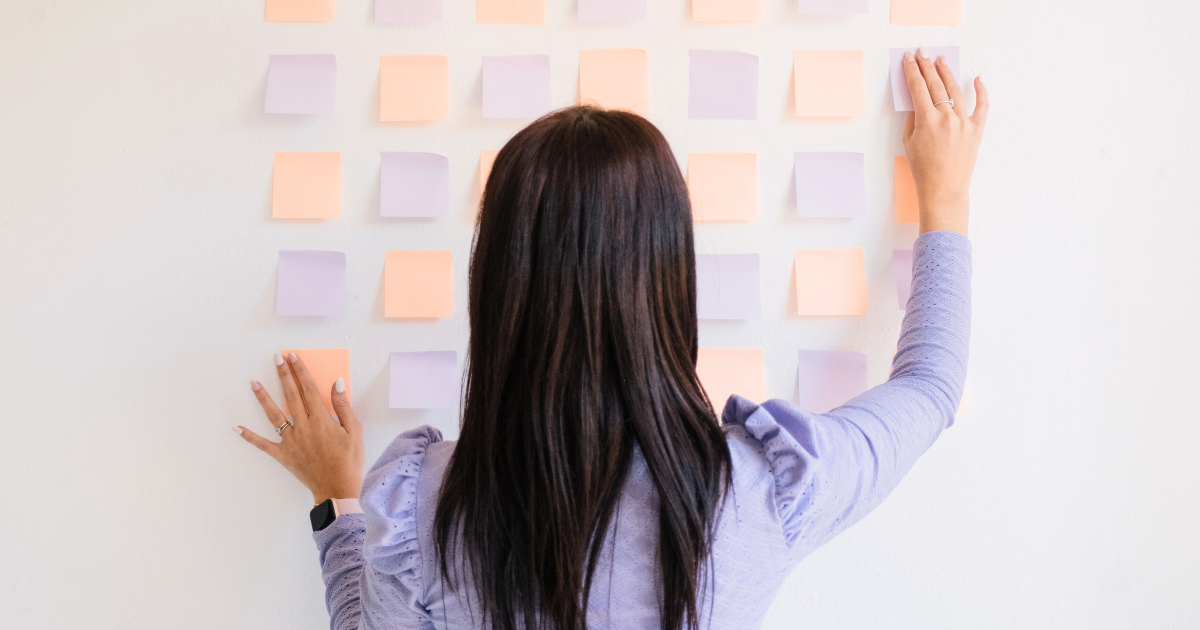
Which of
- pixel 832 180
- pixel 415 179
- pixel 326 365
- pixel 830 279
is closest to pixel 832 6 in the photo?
pixel 832 180

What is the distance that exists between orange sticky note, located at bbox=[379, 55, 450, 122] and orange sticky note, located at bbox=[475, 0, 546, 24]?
0.07 meters

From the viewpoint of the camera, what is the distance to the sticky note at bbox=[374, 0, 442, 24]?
2.90 feet

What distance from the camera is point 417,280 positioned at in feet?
2.94

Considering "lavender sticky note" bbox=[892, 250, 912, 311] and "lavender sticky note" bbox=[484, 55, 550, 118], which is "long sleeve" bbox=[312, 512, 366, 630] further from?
"lavender sticky note" bbox=[892, 250, 912, 311]

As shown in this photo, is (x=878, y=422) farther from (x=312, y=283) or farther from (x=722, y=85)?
(x=312, y=283)

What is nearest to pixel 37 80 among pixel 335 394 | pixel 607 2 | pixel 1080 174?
pixel 335 394

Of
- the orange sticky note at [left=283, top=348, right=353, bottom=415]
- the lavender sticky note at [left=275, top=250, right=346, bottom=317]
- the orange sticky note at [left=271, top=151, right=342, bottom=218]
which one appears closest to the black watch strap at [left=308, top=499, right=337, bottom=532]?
the orange sticky note at [left=283, top=348, right=353, bottom=415]

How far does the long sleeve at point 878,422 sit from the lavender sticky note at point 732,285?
0.19 metres

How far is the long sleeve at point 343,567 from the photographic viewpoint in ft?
2.47

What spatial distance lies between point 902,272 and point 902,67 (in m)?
0.26

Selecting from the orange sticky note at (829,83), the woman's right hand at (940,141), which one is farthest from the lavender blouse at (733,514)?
the orange sticky note at (829,83)

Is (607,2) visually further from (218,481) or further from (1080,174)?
(218,481)

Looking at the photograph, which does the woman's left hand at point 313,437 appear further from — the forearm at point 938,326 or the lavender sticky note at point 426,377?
the forearm at point 938,326

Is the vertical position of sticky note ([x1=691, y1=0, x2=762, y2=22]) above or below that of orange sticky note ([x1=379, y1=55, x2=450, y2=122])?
above
